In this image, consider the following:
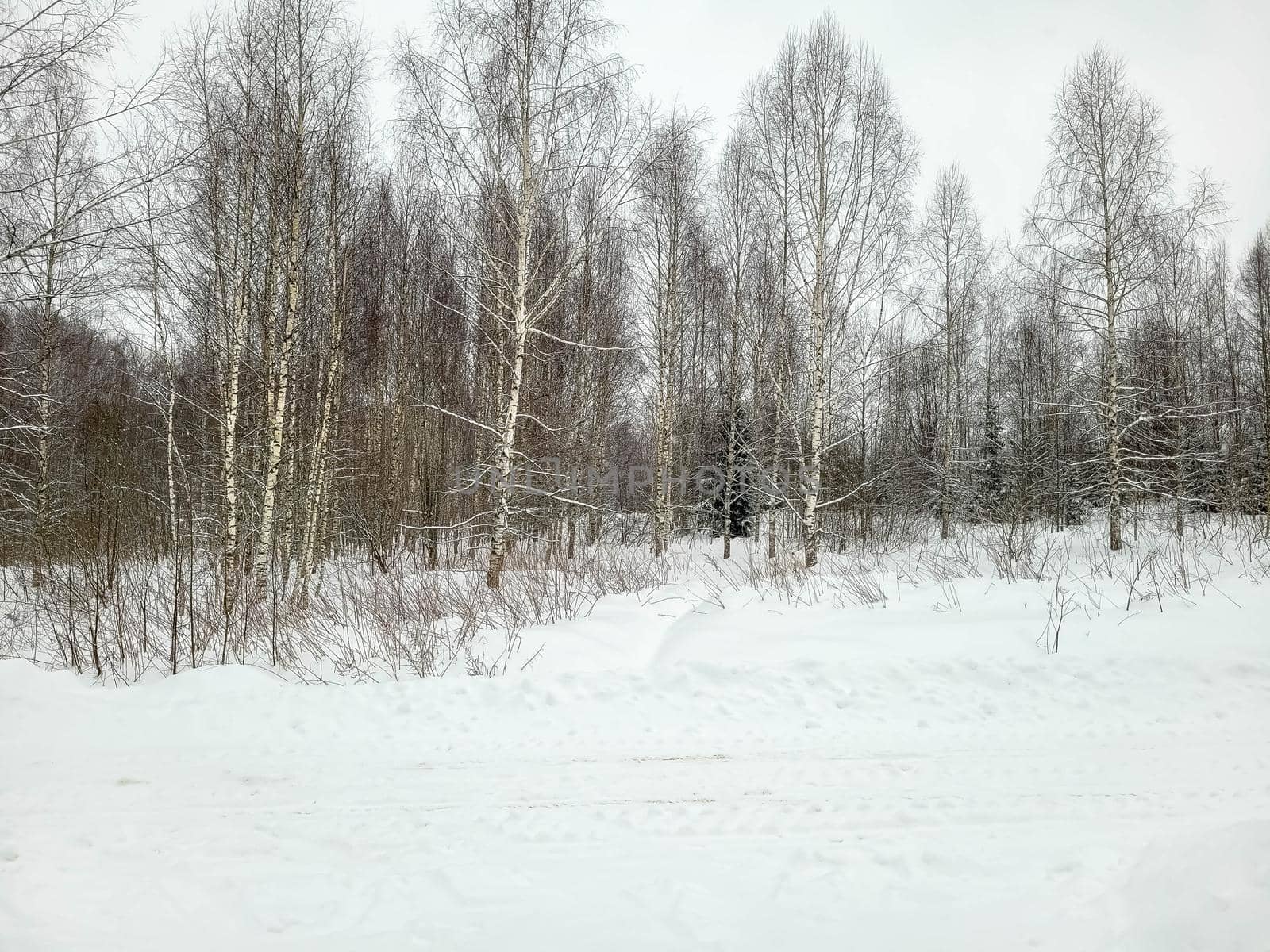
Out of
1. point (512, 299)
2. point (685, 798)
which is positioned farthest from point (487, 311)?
point (685, 798)

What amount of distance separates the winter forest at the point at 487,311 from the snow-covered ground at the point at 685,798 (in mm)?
1548

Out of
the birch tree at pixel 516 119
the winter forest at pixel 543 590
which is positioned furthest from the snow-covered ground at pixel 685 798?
the birch tree at pixel 516 119

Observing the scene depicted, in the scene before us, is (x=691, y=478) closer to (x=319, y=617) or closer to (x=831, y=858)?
(x=319, y=617)

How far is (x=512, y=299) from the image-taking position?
9344 millimetres

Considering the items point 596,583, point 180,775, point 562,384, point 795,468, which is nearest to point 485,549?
point 562,384

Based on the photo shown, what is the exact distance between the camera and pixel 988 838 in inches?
107

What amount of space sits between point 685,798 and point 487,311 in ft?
22.3

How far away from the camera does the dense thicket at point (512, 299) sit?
8094 millimetres

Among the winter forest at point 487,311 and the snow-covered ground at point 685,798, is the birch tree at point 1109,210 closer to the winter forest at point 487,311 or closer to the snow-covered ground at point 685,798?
the winter forest at point 487,311

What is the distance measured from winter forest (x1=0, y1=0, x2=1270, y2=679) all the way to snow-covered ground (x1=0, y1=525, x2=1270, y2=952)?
155 centimetres

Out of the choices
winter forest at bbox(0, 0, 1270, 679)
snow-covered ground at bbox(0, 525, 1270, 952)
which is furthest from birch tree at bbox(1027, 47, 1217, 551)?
snow-covered ground at bbox(0, 525, 1270, 952)

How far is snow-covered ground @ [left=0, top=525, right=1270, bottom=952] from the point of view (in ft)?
7.35

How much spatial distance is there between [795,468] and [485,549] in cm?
954

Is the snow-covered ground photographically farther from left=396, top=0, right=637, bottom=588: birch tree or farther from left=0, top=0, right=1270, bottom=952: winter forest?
left=396, top=0, right=637, bottom=588: birch tree
